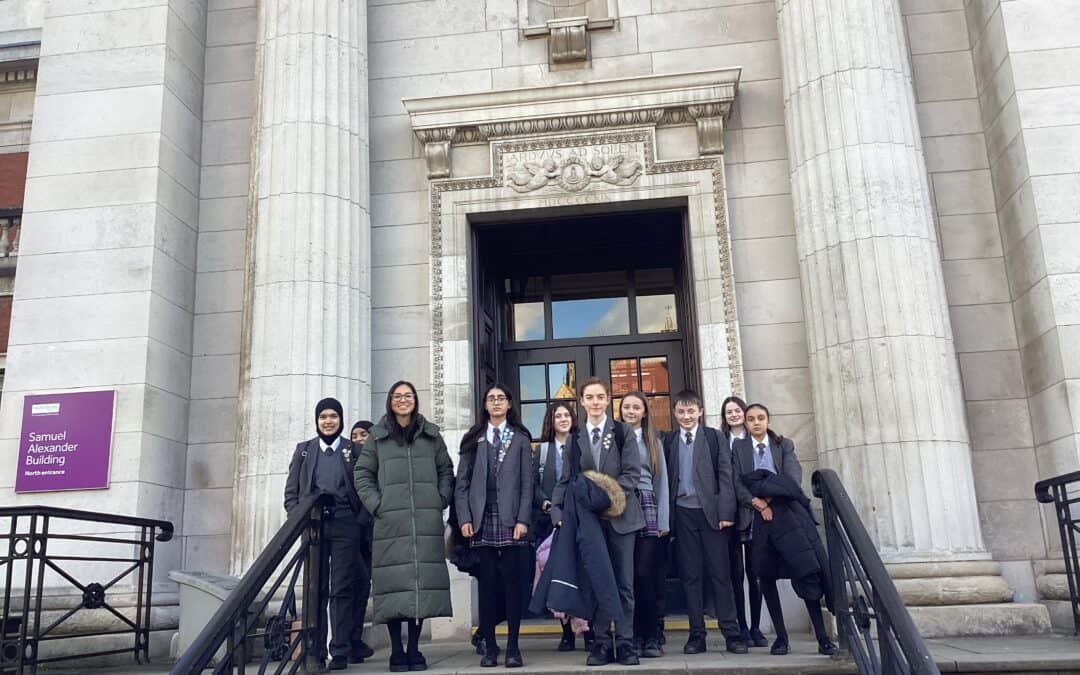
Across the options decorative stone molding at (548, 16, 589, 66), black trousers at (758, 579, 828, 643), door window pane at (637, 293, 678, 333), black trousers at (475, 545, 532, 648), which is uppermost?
decorative stone molding at (548, 16, 589, 66)

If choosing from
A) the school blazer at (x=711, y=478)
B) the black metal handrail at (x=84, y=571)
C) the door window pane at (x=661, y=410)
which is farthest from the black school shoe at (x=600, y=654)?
the door window pane at (x=661, y=410)

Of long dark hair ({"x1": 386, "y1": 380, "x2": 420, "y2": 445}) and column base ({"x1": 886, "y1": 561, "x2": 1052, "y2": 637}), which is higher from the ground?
long dark hair ({"x1": 386, "y1": 380, "x2": 420, "y2": 445})

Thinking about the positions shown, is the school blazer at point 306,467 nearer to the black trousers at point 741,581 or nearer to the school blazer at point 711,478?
the school blazer at point 711,478

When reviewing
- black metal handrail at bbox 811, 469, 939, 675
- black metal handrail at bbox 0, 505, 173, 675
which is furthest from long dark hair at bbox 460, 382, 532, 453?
black metal handrail at bbox 0, 505, 173, 675

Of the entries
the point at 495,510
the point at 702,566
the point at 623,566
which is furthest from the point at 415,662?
the point at 702,566

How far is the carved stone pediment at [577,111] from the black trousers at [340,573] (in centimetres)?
420

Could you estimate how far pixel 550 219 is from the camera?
371 inches

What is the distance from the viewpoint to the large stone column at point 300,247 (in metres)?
8.18

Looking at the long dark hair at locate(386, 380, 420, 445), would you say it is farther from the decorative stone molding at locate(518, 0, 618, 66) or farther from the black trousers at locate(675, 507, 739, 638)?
the decorative stone molding at locate(518, 0, 618, 66)

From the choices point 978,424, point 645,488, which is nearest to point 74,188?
point 645,488

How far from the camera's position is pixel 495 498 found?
5.97m

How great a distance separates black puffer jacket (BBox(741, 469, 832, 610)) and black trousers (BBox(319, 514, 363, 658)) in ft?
8.99

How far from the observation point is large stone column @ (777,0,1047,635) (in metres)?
7.21

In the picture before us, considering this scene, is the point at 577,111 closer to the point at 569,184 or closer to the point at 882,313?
the point at 569,184
